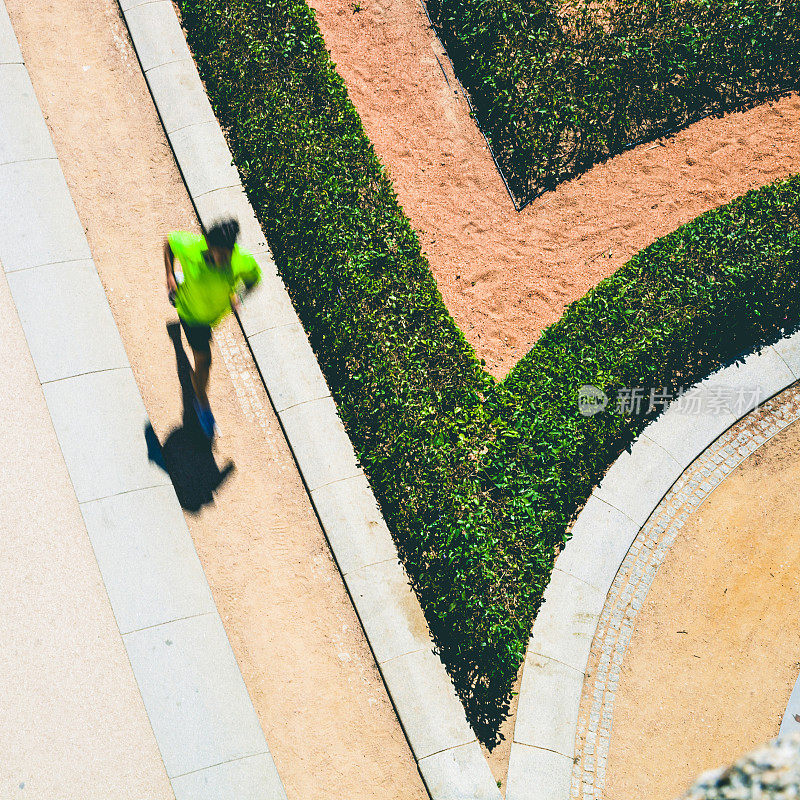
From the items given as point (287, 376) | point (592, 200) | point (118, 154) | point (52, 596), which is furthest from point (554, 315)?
Answer: point (52, 596)

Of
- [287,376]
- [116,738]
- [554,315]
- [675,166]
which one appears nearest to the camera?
[116,738]

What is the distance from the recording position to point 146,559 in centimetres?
582

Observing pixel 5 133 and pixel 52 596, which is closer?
pixel 52 596

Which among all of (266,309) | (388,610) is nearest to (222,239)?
(266,309)

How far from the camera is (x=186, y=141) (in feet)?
23.3

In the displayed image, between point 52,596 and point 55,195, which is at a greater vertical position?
point 55,195

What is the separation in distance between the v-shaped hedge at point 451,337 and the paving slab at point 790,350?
19cm

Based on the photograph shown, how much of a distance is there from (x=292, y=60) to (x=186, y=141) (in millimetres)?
1443

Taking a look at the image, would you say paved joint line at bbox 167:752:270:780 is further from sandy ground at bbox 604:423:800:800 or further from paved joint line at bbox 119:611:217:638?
sandy ground at bbox 604:423:800:800

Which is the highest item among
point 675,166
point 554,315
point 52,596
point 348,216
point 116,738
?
point 675,166

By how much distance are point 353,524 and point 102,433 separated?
241 cm

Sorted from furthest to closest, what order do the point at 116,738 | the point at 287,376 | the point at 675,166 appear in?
the point at 675,166, the point at 287,376, the point at 116,738

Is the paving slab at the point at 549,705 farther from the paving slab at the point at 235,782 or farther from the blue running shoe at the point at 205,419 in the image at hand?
the blue running shoe at the point at 205,419

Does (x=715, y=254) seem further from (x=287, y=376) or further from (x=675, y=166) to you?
(x=287, y=376)
